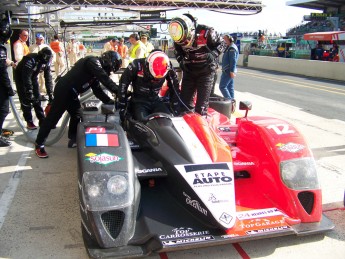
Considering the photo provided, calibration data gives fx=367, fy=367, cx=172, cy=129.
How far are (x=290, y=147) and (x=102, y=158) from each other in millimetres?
1646

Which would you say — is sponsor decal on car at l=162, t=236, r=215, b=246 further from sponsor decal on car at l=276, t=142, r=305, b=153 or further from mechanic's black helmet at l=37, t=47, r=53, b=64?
mechanic's black helmet at l=37, t=47, r=53, b=64

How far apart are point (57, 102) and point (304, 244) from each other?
3452 millimetres

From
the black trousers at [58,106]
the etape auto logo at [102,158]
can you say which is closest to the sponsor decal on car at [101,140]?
the etape auto logo at [102,158]

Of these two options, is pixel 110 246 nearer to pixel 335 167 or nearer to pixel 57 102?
pixel 57 102

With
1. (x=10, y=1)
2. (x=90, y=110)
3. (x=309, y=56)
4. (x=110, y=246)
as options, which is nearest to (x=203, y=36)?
(x=90, y=110)

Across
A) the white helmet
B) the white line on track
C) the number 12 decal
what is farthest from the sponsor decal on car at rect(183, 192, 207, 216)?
the white helmet

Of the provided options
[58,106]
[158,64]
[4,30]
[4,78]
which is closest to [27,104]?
[4,78]

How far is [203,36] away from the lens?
492cm

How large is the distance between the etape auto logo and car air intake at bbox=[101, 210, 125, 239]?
1.32 ft

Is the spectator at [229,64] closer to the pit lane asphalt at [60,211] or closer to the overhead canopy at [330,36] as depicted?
the pit lane asphalt at [60,211]

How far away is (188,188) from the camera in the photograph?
2.81m

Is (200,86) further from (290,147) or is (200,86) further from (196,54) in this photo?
(290,147)

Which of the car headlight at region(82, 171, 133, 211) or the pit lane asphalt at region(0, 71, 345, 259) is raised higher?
the car headlight at region(82, 171, 133, 211)

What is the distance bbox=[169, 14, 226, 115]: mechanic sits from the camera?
15.6 feet
